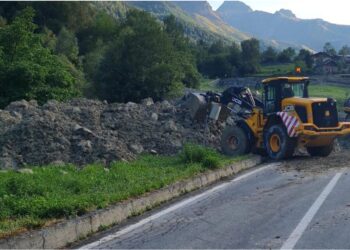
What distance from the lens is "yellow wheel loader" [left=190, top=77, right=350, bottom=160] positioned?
1711 cm

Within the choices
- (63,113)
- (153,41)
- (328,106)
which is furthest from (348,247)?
(153,41)

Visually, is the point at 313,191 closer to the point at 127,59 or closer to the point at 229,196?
the point at 229,196

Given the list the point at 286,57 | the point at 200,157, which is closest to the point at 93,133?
the point at 200,157

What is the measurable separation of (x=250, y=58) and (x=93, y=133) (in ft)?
213

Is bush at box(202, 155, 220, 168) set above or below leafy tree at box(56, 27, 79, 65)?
below

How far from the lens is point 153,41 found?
42.8m

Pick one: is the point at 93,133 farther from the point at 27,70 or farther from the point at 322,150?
the point at 27,70

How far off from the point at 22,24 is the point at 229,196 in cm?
2519

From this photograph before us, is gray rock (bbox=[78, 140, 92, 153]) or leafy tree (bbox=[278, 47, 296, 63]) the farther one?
leafy tree (bbox=[278, 47, 296, 63])

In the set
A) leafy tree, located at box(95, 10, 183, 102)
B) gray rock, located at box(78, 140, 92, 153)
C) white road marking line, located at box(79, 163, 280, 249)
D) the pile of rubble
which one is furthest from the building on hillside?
white road marking line, located at box(79, 163, 280, 249)

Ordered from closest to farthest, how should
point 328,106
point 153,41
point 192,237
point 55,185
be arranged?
point 192,237 → point 55,185 → point 328,106 → point 153,41

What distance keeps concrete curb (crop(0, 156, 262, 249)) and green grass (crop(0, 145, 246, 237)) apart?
20cm

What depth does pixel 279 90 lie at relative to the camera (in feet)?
59.1

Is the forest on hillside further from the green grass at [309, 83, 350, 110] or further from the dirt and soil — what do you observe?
the dirt and soil
